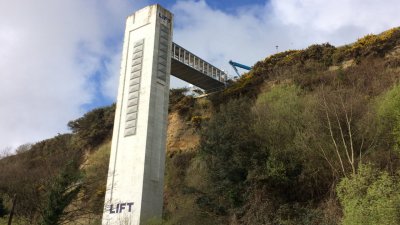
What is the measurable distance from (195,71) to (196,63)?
89 cm

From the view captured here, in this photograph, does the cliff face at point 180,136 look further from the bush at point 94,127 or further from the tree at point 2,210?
the tree at point 2,210

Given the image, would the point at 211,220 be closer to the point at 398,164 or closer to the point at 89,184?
the point at 398,164

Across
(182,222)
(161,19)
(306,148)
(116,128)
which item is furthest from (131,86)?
(306,148)

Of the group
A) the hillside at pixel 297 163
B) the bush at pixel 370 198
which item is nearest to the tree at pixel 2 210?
the hillside at pixel 297 163

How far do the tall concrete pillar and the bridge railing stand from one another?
3.04 meters

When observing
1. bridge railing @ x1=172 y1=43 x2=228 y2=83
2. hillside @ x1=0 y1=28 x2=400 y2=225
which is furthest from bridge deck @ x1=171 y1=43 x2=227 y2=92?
hillside @ x1=0 y1=28 x2=400 y2=225

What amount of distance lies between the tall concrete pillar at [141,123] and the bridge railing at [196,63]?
120 inches

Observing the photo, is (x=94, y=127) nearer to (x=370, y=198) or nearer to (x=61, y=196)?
(x=61, y=196)

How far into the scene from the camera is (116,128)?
2662 cm

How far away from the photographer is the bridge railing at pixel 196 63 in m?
32.0

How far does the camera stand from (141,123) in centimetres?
2555

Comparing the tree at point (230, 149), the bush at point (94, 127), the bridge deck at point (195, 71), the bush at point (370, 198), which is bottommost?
the bush at point (370, 198)

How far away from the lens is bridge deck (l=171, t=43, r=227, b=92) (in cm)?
3211

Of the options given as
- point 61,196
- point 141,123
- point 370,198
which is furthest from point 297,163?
point 61,196
